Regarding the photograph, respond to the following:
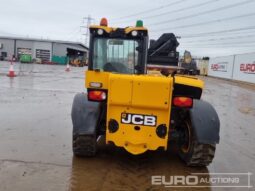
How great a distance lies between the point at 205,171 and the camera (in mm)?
5445

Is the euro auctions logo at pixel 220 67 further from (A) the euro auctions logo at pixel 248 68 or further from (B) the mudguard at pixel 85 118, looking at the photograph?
(B) the mudguard at pixel 85 118

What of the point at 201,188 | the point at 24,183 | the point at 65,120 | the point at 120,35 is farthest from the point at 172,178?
the point at 65,120

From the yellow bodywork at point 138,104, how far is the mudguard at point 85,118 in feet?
1.00

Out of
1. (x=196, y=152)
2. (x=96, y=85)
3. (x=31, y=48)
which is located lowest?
(x=196, y=152)

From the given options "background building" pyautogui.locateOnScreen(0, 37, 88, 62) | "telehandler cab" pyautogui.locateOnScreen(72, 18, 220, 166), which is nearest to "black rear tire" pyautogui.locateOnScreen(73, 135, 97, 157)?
"telehandler cab" pyautogui.locateOnScreen(72, 18, 220, 166)

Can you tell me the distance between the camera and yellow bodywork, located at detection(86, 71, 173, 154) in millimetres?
4945

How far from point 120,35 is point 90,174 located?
8.01 feet

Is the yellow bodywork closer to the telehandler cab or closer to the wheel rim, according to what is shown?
the telehandler cab

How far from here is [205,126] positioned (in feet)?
17.6

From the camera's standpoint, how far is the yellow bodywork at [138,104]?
4.95 metres

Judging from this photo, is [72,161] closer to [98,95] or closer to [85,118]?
[85,118]

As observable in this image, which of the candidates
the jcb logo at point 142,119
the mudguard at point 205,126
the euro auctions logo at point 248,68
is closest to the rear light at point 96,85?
the jcb logo at point 142,119

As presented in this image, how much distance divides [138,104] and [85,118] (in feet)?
3.06

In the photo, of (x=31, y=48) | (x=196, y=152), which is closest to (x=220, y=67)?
(x=31, y=48)
